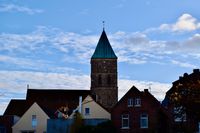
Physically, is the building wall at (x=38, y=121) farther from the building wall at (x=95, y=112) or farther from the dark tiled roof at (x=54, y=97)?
the dark tiled roof at (x=54, y=97)

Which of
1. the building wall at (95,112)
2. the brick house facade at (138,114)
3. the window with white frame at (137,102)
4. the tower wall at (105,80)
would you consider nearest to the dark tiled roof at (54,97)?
the tower wall at (105,80)

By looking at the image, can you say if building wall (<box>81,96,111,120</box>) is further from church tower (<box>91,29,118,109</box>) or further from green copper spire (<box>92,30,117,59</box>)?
green copper spire (<box>92,30,117,59</box>)

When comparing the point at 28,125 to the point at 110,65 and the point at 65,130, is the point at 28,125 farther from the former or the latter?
the point at 110,65

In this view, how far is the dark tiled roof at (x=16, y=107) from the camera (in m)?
105

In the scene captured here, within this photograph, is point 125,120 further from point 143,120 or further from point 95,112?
point 95,112

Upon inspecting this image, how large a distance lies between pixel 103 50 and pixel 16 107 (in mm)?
36615

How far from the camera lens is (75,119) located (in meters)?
69.4

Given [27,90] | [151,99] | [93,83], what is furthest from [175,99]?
[93,83]

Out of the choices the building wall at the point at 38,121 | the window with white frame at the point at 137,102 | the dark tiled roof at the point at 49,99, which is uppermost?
the dark tiled roof at the point at 49,99

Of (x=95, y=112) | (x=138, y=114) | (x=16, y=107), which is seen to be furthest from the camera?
(x=16, y=107)

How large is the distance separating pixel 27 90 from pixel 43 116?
144ft

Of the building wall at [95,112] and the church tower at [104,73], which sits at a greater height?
the church tower at [104,73]

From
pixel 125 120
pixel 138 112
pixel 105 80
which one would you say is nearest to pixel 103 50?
pixel 105 80

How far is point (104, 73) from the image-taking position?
134 metres
